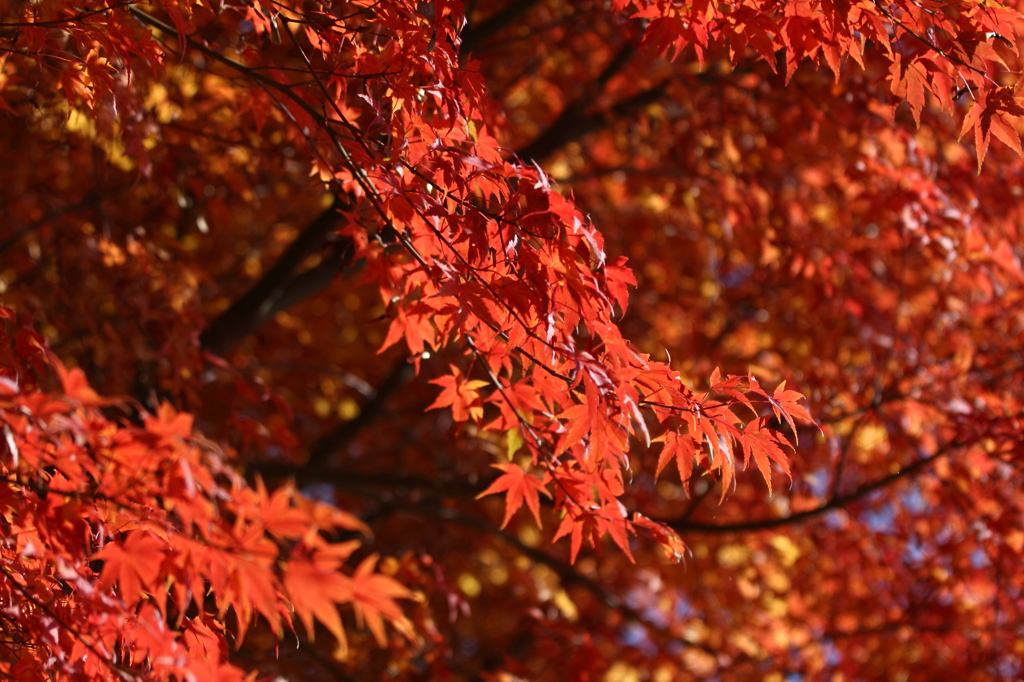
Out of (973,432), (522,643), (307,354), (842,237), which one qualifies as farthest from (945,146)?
(307,354)

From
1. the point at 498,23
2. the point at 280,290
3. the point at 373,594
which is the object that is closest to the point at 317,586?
the point at 373,594

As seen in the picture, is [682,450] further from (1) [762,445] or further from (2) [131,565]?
(2) [131,565]

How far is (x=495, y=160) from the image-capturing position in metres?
2.10

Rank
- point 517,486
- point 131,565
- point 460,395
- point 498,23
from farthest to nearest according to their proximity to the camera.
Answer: point 498,23, point 460,395, point 517,486, point 131,565

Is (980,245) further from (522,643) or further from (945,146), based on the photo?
(522,643)

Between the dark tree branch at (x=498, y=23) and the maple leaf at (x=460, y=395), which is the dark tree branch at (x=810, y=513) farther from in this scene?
the dark tree branch at (x=498, y=23)

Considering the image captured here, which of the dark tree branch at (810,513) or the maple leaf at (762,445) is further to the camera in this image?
the dark tree branch at (810,513)

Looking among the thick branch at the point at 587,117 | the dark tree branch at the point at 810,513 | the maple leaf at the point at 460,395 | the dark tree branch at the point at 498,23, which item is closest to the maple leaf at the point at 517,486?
the maple leaf at the point at 460,395

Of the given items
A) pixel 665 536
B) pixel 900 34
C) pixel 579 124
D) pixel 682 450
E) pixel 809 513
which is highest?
pixel 900 34

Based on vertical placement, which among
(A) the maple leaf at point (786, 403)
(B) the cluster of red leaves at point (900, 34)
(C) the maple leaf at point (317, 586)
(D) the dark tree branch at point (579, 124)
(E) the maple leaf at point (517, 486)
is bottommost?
(E) the maple leaf at point (517, 486)

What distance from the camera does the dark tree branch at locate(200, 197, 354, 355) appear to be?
12.0 ft

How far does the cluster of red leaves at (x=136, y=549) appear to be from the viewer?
1.25m

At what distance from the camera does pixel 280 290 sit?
12.6 ft

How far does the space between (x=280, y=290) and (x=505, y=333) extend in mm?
1947
